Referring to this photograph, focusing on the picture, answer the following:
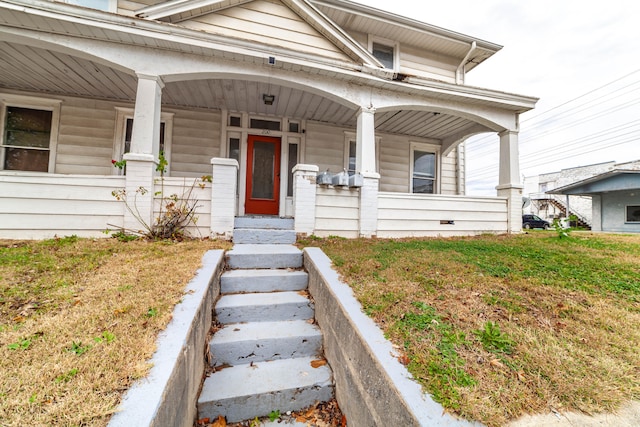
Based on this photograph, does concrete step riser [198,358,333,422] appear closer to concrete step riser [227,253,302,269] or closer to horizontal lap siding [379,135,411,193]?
concrete step riser [227,253,302,269]

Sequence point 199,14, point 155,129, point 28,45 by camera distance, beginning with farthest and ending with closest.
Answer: point 199,14 < point 155,129 < point 28,45

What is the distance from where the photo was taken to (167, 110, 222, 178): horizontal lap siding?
6.49 metres

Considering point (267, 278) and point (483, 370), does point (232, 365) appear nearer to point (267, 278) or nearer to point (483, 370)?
point (267, 278)

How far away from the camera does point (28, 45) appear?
13.6ft

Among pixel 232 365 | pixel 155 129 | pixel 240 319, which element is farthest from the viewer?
pixel 155 129

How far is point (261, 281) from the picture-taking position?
3084 millimetres

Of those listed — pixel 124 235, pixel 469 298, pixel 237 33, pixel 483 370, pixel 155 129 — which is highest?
pixel 237 33

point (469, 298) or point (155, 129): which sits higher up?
point (155, 129)

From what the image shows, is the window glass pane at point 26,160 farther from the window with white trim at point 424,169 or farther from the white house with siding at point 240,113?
the window with white trim at point 424,169

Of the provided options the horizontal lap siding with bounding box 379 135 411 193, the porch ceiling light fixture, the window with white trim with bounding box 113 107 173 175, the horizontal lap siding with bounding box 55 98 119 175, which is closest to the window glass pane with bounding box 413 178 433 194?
the horizontal lap siding with bounding box 379 135 411 193

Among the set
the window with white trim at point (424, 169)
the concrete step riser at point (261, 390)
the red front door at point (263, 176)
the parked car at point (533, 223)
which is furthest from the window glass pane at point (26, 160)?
the parked car at point (533, 223)

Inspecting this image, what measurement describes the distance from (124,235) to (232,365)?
3333mm

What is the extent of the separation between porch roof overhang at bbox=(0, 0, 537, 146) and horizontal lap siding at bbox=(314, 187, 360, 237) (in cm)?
195

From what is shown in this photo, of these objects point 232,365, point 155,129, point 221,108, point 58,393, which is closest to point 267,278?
point 232,365
